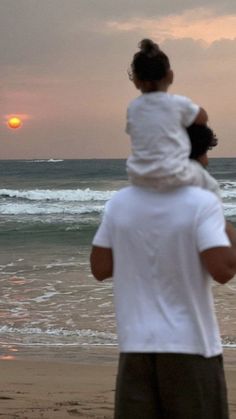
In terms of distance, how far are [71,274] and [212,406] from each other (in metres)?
9.94

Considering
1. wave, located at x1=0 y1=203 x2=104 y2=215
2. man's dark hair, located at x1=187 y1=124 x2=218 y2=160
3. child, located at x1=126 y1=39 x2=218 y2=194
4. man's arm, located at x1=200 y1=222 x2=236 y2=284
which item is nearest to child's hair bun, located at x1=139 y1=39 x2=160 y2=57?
child, located at x1=126 y1=39 x2=218 y2=194

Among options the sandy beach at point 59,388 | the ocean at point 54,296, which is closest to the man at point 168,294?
the sandy beach at point 59,388

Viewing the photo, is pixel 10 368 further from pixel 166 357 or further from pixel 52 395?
pixel 166 357

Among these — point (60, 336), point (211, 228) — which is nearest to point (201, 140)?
point (211, 228)

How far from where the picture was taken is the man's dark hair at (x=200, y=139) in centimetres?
212

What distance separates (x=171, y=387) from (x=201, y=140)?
0.69 m

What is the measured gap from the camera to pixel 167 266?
6.74 ft

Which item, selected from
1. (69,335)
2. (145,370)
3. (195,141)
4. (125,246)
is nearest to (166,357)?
(145,370)

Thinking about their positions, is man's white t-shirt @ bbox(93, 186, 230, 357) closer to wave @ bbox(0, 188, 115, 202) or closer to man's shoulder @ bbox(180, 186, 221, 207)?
man's shoulder @ bbox(180, 186, 221, 207)

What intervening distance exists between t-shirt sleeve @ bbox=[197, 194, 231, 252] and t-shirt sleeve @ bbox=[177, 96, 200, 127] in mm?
232

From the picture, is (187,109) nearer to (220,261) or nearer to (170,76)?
(170,76)

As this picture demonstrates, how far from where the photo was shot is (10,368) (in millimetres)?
6555

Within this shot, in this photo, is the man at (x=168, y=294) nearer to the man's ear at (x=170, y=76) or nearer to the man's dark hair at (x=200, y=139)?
the man's dark hair at (x=200, y=139)

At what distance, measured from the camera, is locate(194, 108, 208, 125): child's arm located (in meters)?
2.08
